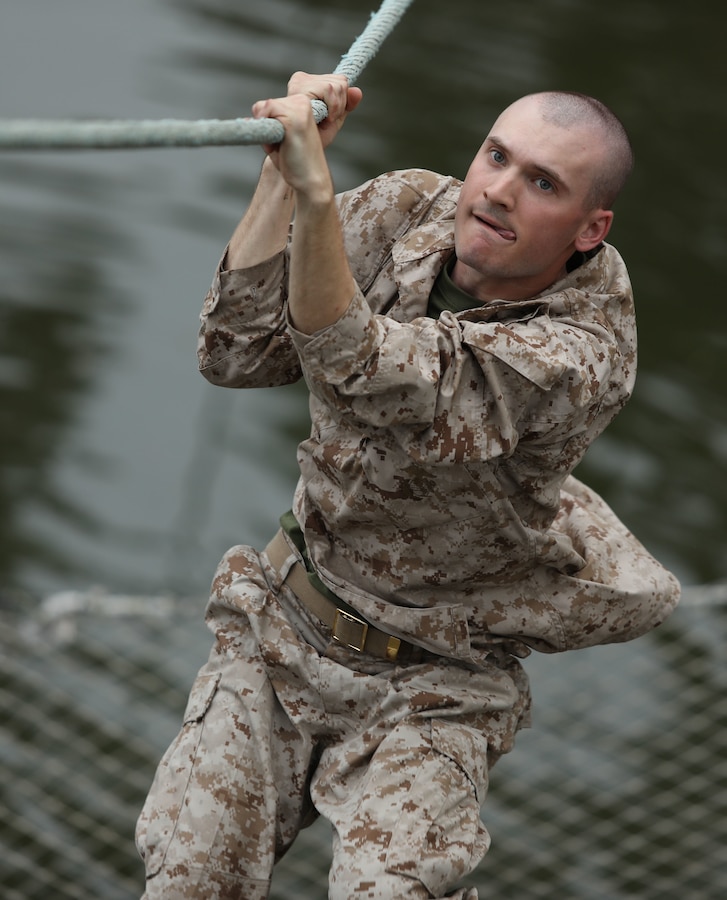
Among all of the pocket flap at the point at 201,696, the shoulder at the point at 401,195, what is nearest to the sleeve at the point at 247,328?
the shoulder at the point at 401,195

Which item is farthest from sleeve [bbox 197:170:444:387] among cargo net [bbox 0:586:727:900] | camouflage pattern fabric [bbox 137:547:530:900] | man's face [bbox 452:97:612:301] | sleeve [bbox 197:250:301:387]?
cargo net [bbox 0:586:727:900]

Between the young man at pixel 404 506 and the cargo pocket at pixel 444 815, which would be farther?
the cargo pocket at pixel 444 815

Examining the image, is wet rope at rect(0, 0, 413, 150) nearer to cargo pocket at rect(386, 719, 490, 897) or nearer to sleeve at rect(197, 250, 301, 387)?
sleeve at rect(197, 250, 301, 387)

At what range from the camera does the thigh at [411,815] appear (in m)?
1.97

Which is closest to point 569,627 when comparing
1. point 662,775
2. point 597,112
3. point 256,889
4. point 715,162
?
point 256,889

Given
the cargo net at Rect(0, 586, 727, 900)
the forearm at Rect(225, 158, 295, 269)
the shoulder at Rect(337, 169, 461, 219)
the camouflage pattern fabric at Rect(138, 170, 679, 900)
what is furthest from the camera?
the cargo net at Rect(0, 586, 727, 900)

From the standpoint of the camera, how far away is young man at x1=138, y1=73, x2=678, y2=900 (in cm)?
186

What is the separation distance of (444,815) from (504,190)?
2.46 ft

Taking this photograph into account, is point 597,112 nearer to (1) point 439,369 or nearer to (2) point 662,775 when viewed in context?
Answer: (1) point 439,369

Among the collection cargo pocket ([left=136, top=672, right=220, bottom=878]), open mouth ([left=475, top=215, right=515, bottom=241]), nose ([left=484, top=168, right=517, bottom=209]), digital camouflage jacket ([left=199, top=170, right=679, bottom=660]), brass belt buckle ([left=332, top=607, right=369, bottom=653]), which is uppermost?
nose ([left=484, top=168, right=517, bottom=209])

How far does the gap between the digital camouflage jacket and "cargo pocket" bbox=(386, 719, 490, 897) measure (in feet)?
0.40

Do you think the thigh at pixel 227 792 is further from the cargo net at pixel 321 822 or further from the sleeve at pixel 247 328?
the cargo net at pixel 321 822

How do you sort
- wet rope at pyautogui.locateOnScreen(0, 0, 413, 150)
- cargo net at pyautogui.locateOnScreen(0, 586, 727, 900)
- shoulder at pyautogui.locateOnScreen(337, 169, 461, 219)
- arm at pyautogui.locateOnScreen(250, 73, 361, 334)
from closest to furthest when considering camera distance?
wet rope at pyautogui.locateOnScreen(0, 0, 413, 150) → arm at pyautogui.locateOnScreen(250, 73, 361, 334) → shoulder at pyautogui.locateOnScreen(337, 169, 461, 219) → cargo net at pyautogui.locateOnScreen(0, 586, 727, 900)

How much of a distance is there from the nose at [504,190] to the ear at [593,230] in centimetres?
11
